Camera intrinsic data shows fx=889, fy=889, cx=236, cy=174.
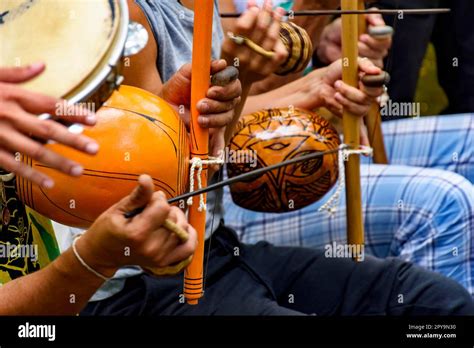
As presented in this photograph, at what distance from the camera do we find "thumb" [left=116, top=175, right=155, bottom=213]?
111 centimetres

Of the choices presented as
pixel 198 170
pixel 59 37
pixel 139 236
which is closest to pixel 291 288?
pixel 198 170

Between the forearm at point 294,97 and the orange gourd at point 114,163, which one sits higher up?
the forearm at point 294,97

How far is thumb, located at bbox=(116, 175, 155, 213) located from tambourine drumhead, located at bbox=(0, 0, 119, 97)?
15cm

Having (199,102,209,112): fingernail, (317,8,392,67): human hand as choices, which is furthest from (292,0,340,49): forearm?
(199,102,209,112): fingernail

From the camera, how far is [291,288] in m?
1.83

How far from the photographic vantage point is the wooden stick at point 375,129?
6.37 ft

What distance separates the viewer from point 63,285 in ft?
4.18

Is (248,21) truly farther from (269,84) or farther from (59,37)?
(269,84)

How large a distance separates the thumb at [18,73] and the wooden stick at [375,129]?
0.86 metres

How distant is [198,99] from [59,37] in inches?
10.9
